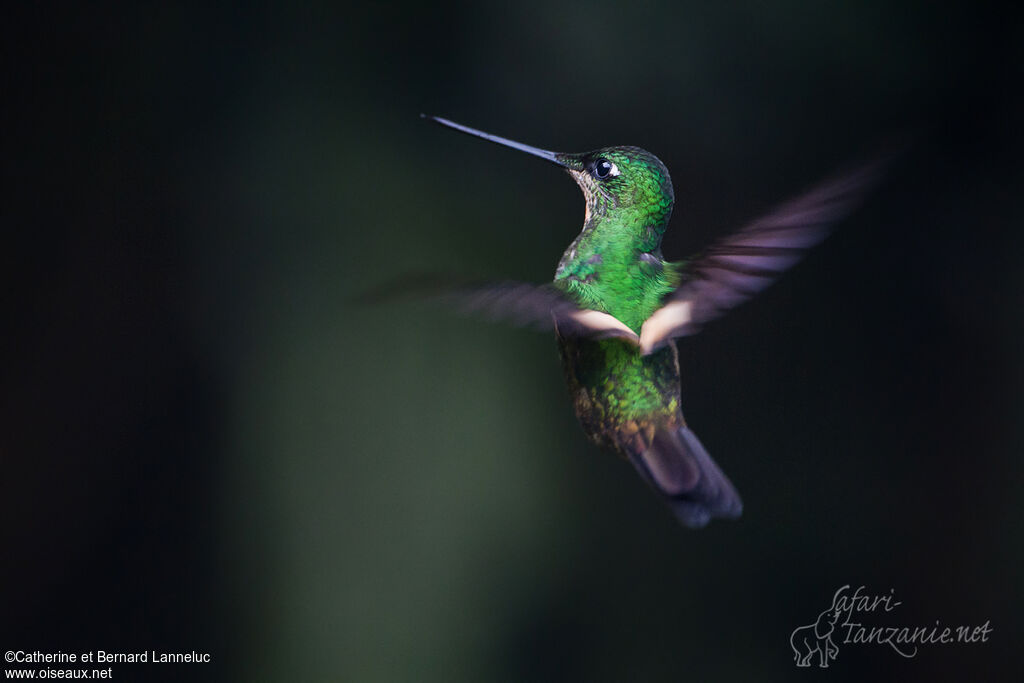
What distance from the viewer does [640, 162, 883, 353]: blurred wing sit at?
1.35 ft

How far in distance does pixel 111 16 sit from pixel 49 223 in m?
0.32

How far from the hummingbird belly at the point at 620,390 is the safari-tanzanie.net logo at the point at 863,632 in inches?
43.9

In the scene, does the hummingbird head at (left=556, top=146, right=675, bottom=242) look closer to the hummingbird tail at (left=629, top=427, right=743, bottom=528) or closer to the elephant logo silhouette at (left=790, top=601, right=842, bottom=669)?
the hummingbird tail at (left=629, top=427, right=743, bottom=528)

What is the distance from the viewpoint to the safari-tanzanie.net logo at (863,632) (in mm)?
1455

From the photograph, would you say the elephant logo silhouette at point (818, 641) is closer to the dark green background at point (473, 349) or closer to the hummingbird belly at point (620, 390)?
the dark green background at point (473, 349)

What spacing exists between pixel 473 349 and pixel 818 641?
0.72 metres

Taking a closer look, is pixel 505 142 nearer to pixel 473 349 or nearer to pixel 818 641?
pixel 473 349

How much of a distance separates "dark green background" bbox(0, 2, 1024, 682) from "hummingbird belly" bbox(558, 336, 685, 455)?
0.88 m

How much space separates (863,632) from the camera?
1.46 meters

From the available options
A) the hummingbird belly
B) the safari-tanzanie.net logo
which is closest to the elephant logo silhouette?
the safari-tanzanie.net logo

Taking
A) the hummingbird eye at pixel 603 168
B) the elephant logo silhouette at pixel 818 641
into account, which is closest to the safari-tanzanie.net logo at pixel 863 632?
the elephant logo silhouette at pixel 818 641

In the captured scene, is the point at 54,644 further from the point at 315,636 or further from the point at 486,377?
the point at 486,377

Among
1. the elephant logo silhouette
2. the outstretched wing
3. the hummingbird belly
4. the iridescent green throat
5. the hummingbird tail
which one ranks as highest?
the iridescent green throat

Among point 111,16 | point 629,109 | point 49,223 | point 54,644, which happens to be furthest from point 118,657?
point 629,109
